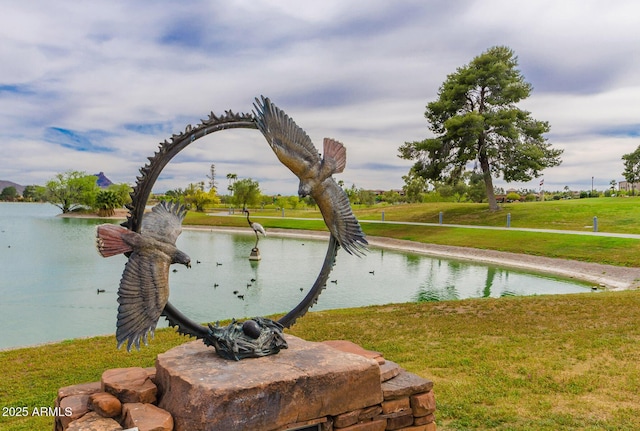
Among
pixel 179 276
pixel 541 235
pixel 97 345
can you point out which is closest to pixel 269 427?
pixel 97 345

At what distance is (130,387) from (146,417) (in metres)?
0.50

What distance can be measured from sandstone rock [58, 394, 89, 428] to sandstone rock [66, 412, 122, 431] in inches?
4.4

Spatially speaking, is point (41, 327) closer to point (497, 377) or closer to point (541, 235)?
point (497, 377)

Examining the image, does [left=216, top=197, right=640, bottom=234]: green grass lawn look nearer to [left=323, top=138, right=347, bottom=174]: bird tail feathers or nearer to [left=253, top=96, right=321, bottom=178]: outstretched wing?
[left=323, top=138, right=347, bottom=174]: bird tail feathers

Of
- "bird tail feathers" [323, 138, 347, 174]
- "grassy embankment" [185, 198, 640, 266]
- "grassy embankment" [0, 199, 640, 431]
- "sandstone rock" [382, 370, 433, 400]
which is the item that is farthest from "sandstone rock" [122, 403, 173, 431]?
"grassy embankment" [185, 198, 640, 266]

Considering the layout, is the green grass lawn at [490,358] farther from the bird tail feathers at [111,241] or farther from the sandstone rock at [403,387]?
the bird tail feathers at [111,241]

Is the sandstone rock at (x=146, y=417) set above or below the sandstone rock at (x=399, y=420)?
above

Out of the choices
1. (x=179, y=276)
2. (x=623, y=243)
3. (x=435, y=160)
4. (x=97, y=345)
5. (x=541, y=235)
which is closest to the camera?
(x=97, y=345)

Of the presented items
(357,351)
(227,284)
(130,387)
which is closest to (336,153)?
(357,351)

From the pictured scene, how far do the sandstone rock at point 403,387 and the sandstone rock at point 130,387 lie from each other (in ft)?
6.22

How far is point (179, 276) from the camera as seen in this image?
49.6 ft

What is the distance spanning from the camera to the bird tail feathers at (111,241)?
3471 mm

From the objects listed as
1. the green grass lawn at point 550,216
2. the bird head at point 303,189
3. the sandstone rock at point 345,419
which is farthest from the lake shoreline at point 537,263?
the bird head at point 303,189

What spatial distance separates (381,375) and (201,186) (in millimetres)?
44289
